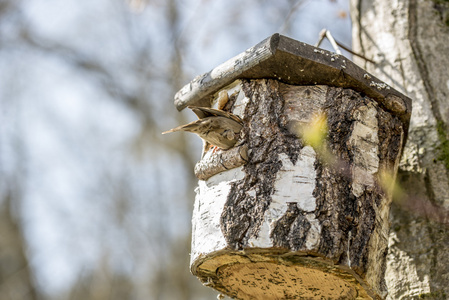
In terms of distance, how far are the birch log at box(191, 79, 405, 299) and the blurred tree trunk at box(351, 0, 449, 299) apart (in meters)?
0.31

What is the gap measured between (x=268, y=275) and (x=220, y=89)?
738 millimetres

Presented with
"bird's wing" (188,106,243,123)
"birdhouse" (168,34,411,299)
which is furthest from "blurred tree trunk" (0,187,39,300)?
"bird's wing" (188,106,243,123)

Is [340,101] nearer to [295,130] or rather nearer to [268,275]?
[295,130]

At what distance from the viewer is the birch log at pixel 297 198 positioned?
6.13 ft

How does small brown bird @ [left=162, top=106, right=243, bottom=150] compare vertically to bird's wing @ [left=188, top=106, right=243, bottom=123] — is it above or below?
below

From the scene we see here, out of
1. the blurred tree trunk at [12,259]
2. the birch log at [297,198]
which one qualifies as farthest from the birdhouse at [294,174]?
the blurred tree trunk at [12,259]

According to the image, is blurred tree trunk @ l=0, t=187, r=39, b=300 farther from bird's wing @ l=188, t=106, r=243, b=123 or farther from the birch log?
bird's wing @ l=188, t=106, r=243, b=123

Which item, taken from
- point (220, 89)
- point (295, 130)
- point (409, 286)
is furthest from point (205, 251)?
point (409, 286)

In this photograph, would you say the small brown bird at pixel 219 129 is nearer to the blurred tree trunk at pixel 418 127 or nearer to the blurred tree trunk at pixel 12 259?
the blurred tree trunk at pixel 418 127

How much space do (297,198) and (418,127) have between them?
976mm

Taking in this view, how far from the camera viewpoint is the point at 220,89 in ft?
7.54

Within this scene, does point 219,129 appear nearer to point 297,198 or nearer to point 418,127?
point 297,198

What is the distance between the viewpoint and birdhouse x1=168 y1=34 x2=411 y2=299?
1.88 meters

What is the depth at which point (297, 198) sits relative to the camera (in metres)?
1.90
